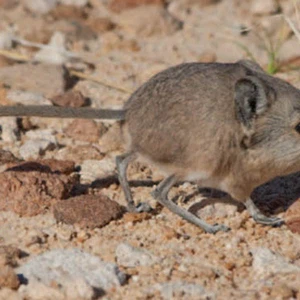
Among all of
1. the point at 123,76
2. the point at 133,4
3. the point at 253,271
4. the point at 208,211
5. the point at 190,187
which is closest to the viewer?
the point at 253,271

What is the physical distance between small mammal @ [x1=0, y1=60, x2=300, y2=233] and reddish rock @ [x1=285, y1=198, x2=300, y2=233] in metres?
0.07

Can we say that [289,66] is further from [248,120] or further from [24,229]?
[24,229]

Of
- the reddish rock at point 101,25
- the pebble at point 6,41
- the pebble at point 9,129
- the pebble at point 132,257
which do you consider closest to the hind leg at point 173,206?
the pebble at point 132,257

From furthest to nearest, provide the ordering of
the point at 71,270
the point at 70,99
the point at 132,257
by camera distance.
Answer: the point at 70,99, the point at 132,257, the point at 71,270

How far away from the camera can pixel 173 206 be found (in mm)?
5516

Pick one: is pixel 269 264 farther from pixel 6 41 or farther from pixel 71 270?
pixel 6 41

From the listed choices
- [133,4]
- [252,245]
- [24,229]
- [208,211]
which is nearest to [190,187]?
[208,211]

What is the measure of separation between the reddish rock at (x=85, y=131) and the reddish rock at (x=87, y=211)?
1.13 meters

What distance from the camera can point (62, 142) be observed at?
6.52 metres

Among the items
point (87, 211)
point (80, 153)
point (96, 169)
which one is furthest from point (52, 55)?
point (87, 211)

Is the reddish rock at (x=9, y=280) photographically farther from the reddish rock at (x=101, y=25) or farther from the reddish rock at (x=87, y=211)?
the reddish rock at (x=101, y=25)

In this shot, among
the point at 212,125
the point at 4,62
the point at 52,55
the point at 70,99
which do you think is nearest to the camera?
the point at 212,125

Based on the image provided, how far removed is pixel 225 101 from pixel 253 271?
103cm

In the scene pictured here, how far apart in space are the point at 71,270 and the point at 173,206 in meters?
0.97
